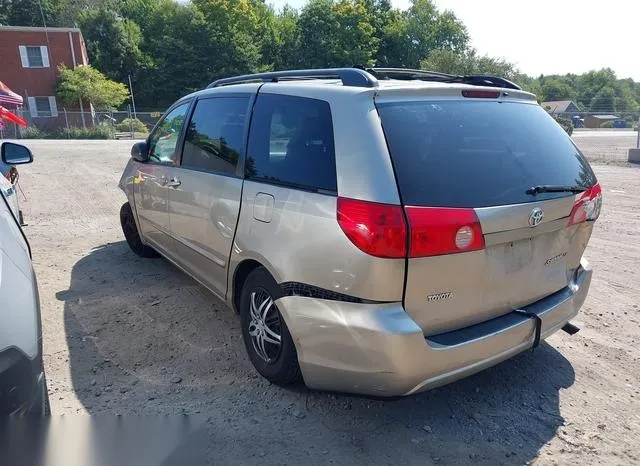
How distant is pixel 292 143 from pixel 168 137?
6.71 ft

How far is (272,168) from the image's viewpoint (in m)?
2.95

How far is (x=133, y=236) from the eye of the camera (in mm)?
5586

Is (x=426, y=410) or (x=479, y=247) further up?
(x=479, y=247)

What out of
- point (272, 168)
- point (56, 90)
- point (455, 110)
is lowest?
point (56, 90)

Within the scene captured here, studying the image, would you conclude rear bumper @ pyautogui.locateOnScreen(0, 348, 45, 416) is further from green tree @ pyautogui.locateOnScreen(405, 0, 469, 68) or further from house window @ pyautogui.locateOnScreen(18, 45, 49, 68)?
green tree @ pyautogui.locateOnScreen(405, 0, 469, 68)

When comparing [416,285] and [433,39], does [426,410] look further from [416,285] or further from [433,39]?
[433,39]

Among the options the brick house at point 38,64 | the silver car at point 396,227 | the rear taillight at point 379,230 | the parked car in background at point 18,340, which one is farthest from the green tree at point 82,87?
the rear taillight at point 379,230

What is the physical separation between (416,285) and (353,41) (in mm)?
55799

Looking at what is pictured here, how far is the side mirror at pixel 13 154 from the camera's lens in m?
4.36

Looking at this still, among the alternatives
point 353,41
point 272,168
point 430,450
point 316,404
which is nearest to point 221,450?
point 316,404

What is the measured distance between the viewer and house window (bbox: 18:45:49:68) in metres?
34.2

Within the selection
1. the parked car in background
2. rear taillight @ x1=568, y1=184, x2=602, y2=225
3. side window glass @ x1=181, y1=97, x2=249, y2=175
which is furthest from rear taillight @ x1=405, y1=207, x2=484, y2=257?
the parked car in background

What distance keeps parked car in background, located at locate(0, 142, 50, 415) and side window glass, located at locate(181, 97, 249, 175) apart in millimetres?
1505

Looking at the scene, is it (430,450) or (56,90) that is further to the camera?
(56,90)
